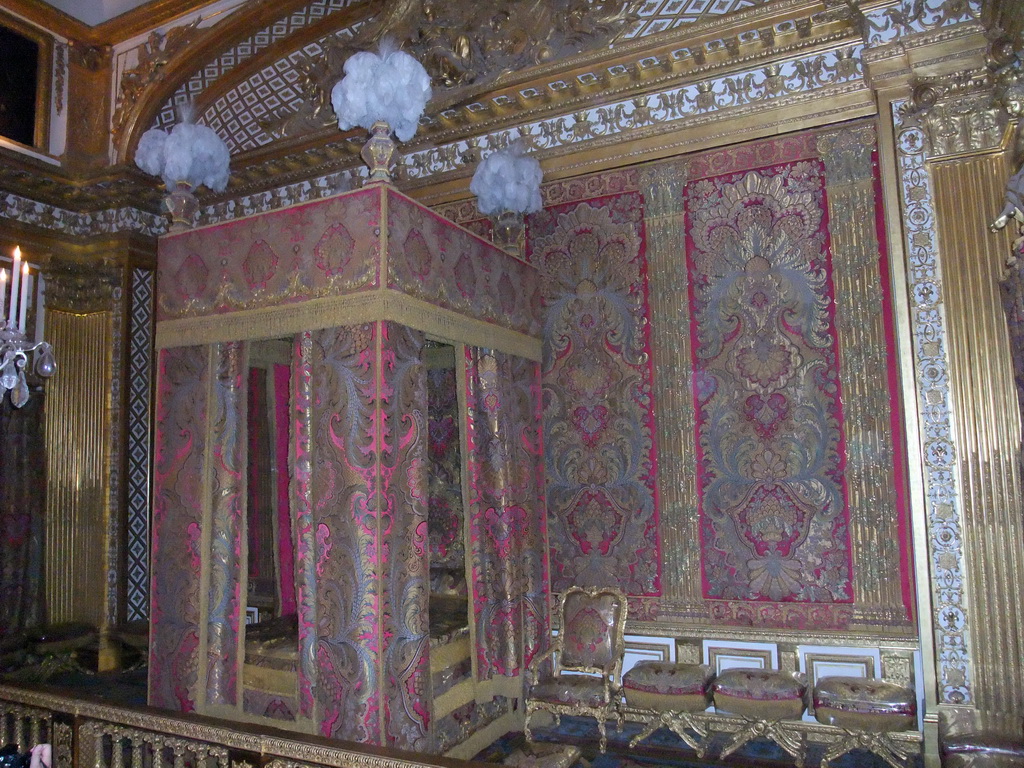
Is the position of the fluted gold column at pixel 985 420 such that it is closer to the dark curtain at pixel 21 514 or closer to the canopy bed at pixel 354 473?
the canopy bed at pixel 354 473

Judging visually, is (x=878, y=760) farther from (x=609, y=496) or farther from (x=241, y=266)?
(x=241, y=266)

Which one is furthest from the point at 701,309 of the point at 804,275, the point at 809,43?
the point at 809,43

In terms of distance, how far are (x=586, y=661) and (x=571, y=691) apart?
1.02 feet

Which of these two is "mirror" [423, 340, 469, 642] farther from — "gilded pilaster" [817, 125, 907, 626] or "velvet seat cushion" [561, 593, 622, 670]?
"gilded pilaster" [817, 125, 907, 626]

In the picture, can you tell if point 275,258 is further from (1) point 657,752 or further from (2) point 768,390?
(1) point 657,752

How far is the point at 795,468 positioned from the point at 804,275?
117 centimetres

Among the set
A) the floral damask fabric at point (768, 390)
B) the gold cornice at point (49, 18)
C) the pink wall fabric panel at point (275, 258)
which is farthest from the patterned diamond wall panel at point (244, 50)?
the floral damask fabric at point (768, 390)

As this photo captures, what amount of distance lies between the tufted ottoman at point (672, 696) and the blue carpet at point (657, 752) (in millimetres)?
93

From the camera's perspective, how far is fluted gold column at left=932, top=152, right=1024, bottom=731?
380 cm

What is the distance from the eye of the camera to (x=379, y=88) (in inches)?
147

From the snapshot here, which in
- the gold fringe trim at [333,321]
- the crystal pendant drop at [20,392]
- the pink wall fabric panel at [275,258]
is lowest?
the crystal pendant drop at [20,392]

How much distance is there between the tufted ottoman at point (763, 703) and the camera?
4.03 meters

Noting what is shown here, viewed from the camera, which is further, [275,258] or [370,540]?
[275,258]

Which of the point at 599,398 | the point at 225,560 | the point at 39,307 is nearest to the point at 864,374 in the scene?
the point at 599,398
